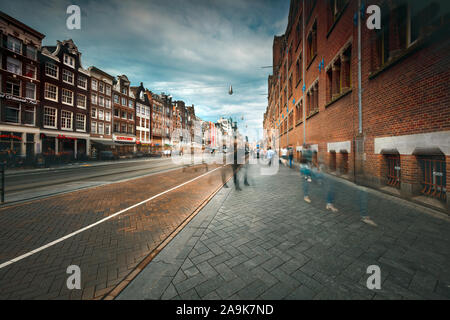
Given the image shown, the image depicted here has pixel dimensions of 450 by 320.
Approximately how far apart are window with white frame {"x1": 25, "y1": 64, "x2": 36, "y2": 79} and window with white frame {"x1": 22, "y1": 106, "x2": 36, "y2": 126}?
3.68 meters

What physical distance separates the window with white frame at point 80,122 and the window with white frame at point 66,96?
6.79 feet

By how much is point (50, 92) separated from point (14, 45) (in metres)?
5.18

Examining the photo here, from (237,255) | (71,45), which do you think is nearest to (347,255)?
(237,255)

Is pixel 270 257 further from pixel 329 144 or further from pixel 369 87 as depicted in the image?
pixel 329 144

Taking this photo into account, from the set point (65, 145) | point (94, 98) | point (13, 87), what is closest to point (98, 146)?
point (65, 145)

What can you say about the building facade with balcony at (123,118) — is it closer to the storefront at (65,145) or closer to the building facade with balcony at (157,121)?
the storefront at (65,145)

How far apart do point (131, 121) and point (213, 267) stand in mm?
42357

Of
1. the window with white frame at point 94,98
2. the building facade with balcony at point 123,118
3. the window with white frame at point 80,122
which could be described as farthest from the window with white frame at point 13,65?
the building facade with balcony at point 123,118

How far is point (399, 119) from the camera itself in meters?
5.36

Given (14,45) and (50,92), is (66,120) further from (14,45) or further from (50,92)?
(14,45)

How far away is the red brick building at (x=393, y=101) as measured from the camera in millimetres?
4340

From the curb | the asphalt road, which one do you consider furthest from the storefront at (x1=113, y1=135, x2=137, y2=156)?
the curb

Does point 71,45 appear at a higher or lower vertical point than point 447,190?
higher

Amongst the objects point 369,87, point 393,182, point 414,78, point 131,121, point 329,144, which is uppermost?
point 131,121
